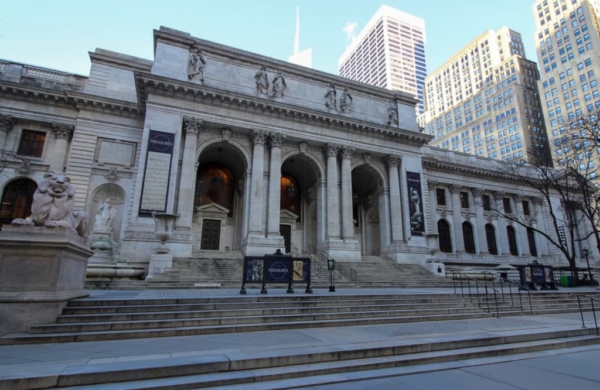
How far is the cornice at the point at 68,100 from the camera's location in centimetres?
2295

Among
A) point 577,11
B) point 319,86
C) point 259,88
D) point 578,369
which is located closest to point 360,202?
point 319,86

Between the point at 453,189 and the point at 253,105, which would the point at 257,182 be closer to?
the point at 253,105

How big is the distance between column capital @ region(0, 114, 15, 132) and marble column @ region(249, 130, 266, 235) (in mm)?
17004

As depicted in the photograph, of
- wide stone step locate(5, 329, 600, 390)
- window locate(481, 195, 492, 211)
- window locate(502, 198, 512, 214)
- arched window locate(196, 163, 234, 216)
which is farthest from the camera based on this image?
window locate(502, 198, 512, 214)

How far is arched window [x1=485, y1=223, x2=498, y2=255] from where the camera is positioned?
3838 centimetres

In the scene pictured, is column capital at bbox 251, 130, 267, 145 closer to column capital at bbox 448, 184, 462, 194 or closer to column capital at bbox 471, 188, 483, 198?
column capital at bbox 448, 184, 462, 194

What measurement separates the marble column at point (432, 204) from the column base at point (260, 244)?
64.1ft

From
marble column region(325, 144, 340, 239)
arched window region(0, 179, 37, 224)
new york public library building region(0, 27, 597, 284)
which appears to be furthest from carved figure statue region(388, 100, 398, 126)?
arched window region(0, 179, 37, 224)

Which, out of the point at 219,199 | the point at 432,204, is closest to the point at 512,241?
the point at 432,204

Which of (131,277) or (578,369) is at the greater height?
(131,277)

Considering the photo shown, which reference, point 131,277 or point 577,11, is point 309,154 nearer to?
point 131,277

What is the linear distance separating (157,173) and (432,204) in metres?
28.5

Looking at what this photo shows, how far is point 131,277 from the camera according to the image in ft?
55.2

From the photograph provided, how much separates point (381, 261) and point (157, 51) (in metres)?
23.7
